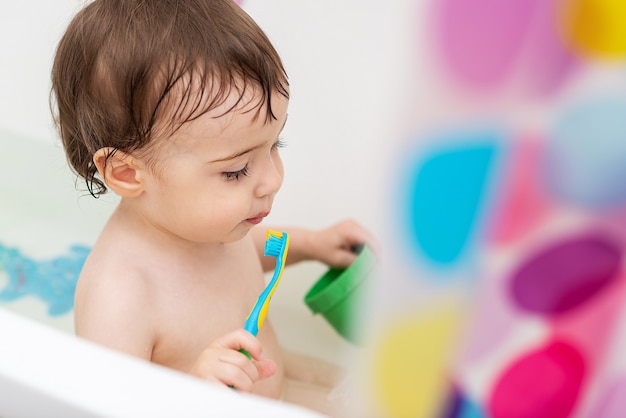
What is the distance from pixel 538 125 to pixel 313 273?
0.68 metres

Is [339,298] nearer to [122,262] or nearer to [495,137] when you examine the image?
[122,262]

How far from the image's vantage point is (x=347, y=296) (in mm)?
1000

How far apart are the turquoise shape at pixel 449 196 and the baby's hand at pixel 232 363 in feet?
0.59

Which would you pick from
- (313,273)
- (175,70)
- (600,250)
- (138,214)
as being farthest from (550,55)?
(313,273)

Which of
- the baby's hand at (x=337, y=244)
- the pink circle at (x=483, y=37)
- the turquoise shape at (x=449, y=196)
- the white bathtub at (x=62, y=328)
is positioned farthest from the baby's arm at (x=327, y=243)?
the pink circle at (x=483, y=37)

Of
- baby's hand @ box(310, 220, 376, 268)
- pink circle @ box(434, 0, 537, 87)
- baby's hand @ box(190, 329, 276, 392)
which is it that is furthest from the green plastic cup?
pink circle @ box(434, 0, 537, 87)

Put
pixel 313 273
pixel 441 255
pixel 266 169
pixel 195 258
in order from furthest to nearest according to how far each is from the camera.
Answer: pixel 313 273 → pixel 195 258 → pixel 266 169 → pixel 441 255

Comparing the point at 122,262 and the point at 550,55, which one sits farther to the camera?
the point at 122,262

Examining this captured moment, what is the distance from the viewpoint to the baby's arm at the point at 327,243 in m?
1.07

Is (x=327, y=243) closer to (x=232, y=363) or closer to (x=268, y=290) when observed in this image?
(x=268, y=290)

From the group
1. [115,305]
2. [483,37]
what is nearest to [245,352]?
[115,305]

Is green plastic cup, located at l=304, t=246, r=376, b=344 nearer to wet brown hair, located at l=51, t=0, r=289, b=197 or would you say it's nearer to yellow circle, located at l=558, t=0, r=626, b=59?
wet brown hair, located at l=51, t=0, r=289, b=197

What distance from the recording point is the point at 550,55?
55 cm

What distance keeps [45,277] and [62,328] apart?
112 mm
